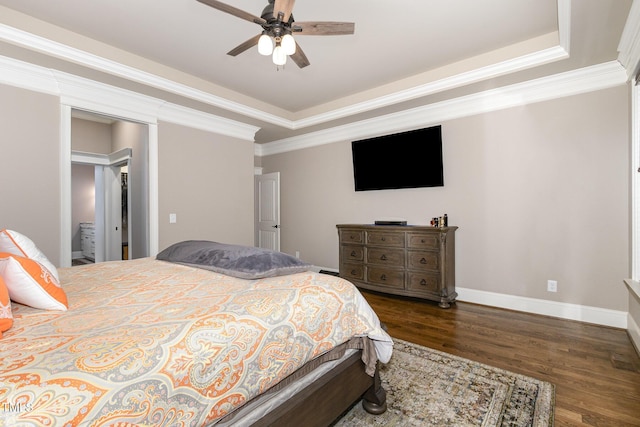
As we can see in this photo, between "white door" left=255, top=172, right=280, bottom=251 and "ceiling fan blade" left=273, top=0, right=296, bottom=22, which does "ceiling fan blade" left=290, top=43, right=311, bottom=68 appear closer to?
"ceiling fan blade" left=273, top=0, right=296, bottom=22

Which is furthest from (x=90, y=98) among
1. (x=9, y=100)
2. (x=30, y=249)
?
(x=30, y=249)

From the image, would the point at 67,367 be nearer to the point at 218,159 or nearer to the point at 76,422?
the point at 76,422

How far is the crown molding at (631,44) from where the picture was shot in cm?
214

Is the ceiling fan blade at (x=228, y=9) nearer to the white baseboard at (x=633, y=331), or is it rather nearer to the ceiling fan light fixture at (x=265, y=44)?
the ceiling fan light fixture at (x=265, y=44)

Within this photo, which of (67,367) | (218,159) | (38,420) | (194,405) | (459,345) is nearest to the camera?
(38,420)

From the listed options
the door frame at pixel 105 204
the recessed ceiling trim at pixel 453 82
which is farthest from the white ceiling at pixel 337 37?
the door frame at pixel 105 204

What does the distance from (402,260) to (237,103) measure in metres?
3.01

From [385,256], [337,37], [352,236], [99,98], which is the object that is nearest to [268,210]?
[352,236]

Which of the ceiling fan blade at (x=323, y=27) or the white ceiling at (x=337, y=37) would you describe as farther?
the white ceiling at (x=337, y=37)

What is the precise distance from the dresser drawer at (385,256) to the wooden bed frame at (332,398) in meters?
2.23

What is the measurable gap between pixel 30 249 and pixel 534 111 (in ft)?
14.3

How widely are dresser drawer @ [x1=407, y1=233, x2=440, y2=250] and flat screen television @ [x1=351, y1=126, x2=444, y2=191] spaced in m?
0.76

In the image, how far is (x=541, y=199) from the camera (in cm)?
329

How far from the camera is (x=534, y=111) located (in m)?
3.33
